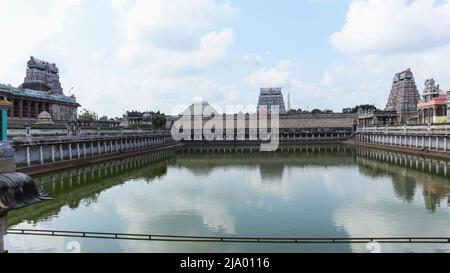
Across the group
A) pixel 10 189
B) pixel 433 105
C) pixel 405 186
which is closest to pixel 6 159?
pixel 10 189

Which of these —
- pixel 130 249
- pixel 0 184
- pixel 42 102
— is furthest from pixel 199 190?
pixel 42 102

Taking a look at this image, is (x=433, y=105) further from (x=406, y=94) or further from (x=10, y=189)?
(x=10, y=189)

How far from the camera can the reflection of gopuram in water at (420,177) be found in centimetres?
2704

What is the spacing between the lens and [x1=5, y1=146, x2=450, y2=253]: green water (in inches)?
667

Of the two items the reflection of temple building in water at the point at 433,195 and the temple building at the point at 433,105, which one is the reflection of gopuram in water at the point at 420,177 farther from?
the temple building at the point at 433,105

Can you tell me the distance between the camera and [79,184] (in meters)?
35.1

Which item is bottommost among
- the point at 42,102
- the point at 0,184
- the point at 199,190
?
the point at 199,190

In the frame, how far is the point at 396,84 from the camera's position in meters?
132

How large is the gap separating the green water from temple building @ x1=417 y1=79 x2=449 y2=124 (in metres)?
47.9

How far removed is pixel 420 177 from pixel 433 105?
54.7 m

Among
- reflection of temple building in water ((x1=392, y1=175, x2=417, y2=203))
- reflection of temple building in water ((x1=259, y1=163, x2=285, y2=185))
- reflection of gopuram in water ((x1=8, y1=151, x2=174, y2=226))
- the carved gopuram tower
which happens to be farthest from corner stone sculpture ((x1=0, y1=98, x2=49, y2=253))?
the carved gopuram tower
